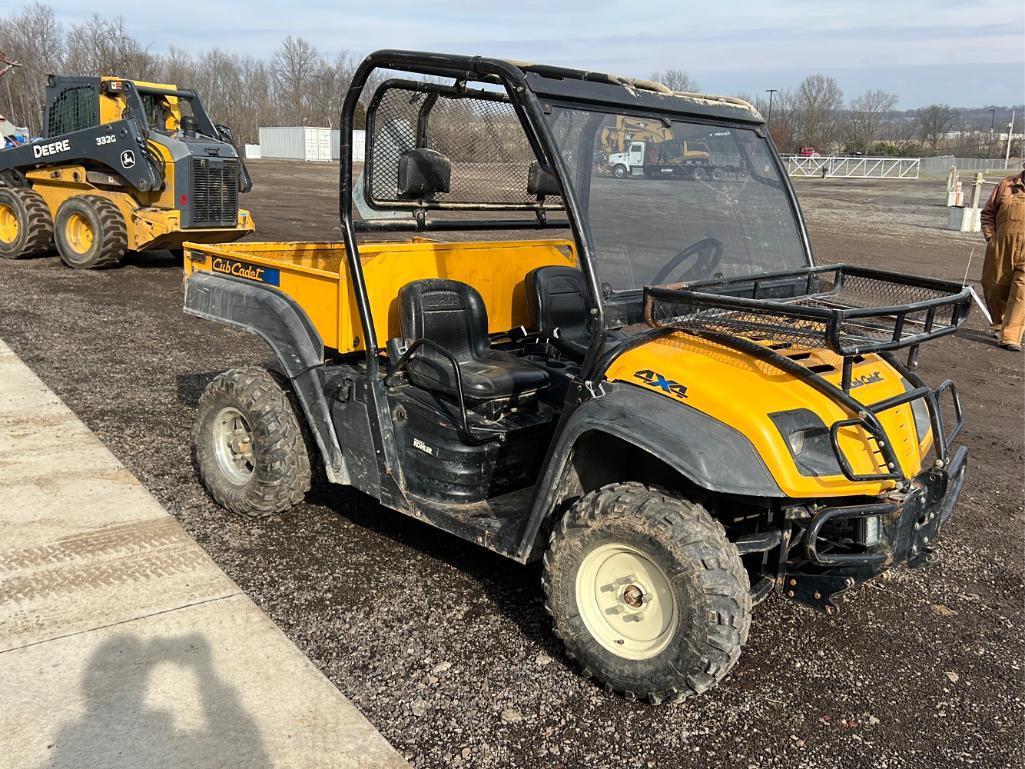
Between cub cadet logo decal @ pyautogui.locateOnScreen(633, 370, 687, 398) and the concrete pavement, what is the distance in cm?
146

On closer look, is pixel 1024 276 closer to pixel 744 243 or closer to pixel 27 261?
pixel 744 243

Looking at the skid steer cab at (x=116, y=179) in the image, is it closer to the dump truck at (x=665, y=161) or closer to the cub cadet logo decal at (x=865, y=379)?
the dump truck at (x=665, y=161)

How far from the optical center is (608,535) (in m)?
3.03

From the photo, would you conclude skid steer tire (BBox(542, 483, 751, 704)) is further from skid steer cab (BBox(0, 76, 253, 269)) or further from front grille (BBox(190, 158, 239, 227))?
front grille (BBox(190, 158, 239, 227))

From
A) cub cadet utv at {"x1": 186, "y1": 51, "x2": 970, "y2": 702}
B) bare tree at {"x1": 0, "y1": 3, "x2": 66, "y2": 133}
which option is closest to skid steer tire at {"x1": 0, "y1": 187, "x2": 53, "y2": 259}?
cub cadet utv at {"x1": 186, "y1": 51, "x2": 970, "y2": 702}

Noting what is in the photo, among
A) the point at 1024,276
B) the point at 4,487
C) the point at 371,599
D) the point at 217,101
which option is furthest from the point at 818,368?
the point at 217,101

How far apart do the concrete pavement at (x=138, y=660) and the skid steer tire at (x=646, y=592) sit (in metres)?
0.82

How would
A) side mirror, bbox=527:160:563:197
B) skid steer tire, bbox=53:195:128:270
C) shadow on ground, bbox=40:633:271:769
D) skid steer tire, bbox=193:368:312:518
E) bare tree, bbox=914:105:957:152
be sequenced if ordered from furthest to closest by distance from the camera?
bare tree, bbox=914:105:957:152, skid steer tire, bbox=53:195:128:270, skid steer tire, bbox=193:368:312:518, side mirror, bbox=527:160:563:197, shadow on ground, bbox=40:633:271:769

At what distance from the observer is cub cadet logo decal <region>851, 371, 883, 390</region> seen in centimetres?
322

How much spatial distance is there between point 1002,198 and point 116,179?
10.9 m

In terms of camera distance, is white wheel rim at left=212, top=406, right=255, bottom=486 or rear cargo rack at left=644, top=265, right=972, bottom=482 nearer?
rear cargo rack at left=644, top=265, right=972, bottom=482

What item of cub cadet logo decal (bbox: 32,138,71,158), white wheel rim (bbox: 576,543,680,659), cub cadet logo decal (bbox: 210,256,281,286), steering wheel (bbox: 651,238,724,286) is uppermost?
cub cadet logo decal (bbox: 32,138,71,158)

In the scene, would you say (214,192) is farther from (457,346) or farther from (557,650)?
(557,650)

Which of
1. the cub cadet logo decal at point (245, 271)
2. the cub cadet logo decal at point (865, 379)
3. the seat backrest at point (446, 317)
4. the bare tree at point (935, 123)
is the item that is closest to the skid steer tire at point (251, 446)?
the cub cadet logo decal at point (245, 271)
